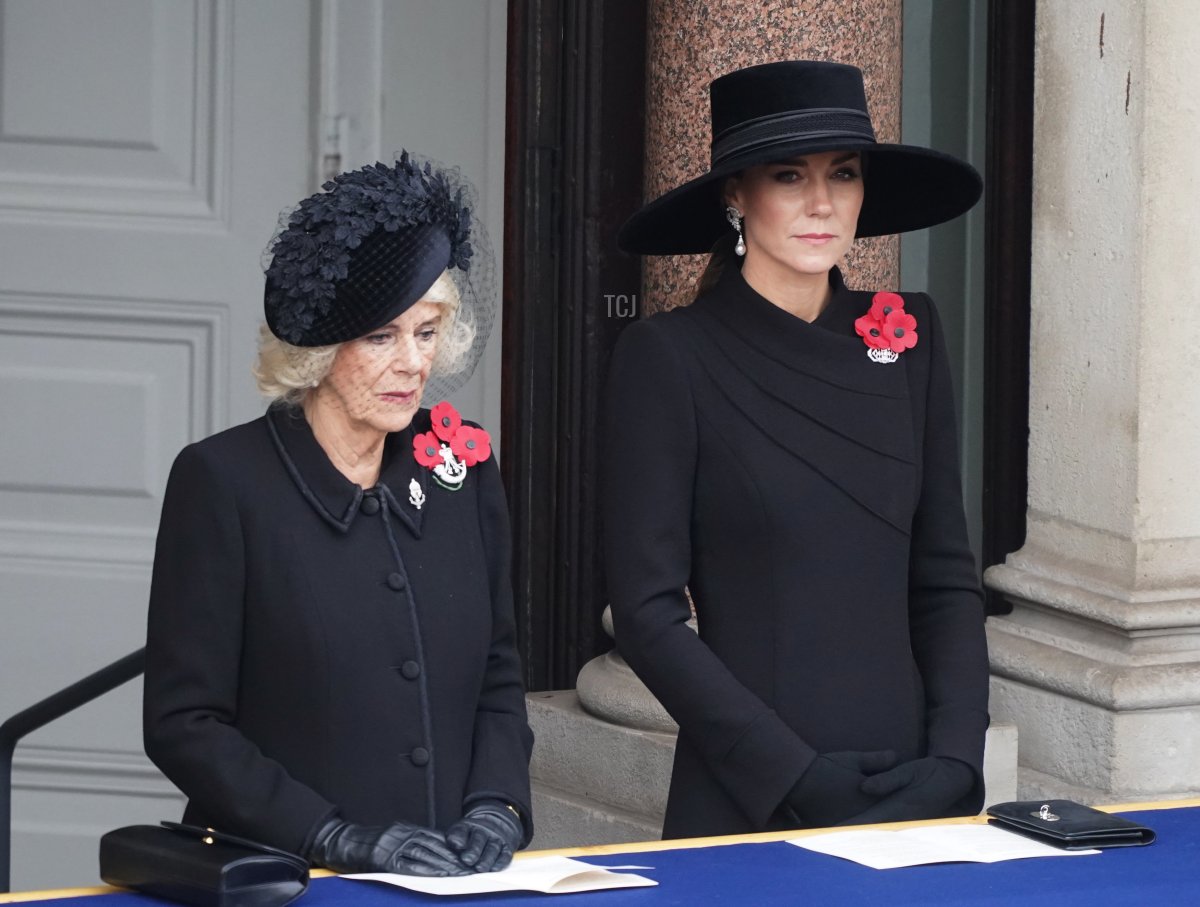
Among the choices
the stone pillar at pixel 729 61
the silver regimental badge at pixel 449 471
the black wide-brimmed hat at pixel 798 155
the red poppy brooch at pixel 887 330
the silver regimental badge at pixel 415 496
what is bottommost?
the silver regimental badge at pixel 415 496

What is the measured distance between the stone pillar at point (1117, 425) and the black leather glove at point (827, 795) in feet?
4.24

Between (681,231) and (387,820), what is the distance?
1.05 m

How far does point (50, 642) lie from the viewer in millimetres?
4777

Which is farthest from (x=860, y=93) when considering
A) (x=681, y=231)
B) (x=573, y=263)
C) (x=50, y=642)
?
(x=50, y=642)

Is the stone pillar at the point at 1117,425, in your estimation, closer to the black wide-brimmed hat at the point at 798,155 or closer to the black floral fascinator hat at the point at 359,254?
the black wide-brimmed hat at the point at 798,155

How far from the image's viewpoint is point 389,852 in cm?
217

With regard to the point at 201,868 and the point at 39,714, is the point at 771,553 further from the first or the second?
the point at 39,714

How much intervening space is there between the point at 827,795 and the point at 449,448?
2.23 feet

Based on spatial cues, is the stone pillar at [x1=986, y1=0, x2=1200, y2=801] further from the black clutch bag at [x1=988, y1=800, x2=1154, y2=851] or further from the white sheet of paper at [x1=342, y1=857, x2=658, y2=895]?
the white sheet of paper at [x1=342, y1=857, x2=658, y2=895]

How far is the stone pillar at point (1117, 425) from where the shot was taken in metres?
3.84

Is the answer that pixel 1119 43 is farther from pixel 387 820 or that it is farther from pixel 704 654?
pixel 387 820

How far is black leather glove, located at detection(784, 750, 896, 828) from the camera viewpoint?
263 cm

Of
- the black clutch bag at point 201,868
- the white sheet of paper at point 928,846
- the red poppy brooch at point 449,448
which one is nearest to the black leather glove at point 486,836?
the black clutch bag at point 201,868

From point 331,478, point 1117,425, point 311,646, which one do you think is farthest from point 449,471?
point 1117,425
